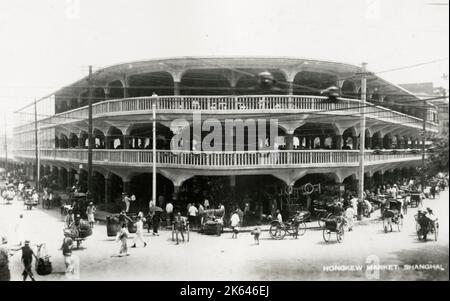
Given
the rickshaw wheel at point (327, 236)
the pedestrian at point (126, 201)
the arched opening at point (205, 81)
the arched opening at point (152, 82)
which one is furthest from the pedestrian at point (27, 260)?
the arched opening at point (152, 82)

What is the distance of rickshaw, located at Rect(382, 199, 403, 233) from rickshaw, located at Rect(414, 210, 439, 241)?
2.15 meters

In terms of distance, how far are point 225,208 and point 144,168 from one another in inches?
196

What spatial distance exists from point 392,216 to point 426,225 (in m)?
2.55

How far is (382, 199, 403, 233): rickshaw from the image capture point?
A: 744 inches

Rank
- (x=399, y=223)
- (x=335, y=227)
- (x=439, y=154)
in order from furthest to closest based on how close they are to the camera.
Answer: (x=399, y=223)
(x=335, y=227)
(x=439, y=154)

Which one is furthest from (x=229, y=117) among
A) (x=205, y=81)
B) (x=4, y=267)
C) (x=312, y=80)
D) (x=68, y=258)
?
(x=4, y=267)

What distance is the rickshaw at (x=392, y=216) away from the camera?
62.0 ft

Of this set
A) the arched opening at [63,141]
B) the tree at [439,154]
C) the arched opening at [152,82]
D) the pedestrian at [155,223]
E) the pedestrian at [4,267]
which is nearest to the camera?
the pedestrian at [4,267]

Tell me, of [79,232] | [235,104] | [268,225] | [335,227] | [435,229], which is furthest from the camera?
[268,225]

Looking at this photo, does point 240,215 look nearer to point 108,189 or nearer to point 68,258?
point 68,258

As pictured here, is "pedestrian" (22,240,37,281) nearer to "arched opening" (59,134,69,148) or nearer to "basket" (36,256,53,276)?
"basket" (36,256,53,276)

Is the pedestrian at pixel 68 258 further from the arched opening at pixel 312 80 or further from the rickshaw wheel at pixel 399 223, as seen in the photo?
the arched opening at pixel 312 80

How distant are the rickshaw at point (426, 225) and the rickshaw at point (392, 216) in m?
2.15

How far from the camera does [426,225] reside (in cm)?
1636
